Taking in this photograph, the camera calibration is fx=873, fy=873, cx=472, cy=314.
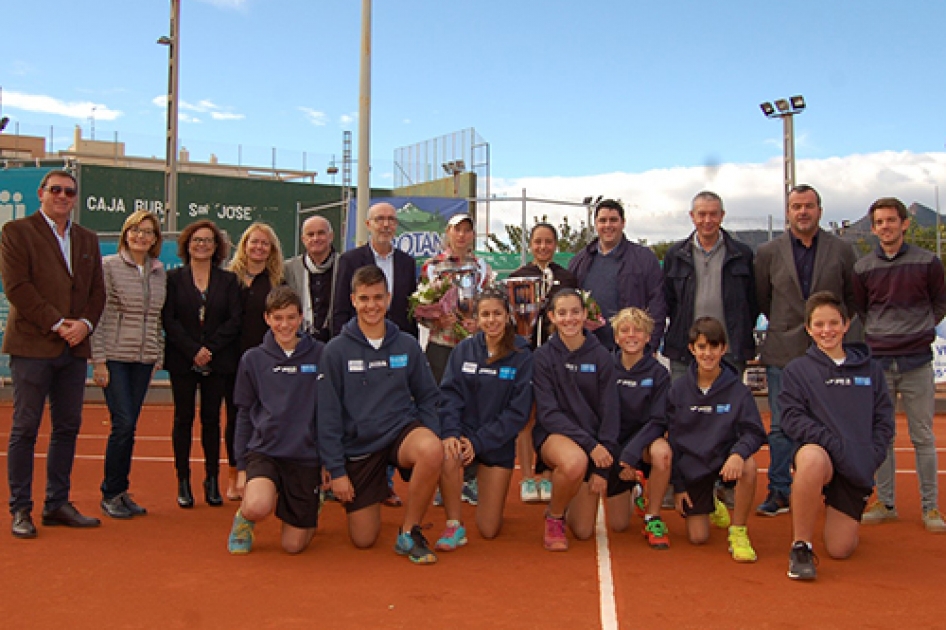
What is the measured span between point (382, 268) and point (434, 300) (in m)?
0.57

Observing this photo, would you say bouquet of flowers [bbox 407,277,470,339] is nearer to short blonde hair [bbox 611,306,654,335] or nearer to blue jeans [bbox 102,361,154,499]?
short blonde hair [bbox 611,306,654,335]

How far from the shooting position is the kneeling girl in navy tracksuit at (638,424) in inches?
219

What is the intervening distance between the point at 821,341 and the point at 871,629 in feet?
6.25

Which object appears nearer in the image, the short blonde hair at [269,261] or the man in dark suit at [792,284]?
the man in dark suit at [792,284]

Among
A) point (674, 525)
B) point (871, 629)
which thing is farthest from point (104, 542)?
point (871, 629)

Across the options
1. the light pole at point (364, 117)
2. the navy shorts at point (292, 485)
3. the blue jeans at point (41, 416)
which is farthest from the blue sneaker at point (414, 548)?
the light pole at point (364, 117)

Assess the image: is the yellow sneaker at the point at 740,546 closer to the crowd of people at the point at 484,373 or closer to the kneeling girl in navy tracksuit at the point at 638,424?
the crowd of people at the point at 484,373

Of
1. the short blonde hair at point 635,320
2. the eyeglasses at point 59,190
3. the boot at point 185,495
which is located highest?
the eyeglasses at point 59,190

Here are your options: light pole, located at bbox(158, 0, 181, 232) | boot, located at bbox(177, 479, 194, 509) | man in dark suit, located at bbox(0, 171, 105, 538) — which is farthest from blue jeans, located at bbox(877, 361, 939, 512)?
light pole, located at bbox(158, 0, 181, 232)

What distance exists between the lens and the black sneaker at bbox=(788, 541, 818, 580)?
4.66 metres

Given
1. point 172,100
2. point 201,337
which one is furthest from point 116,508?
point 172,100

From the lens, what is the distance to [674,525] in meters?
6.06

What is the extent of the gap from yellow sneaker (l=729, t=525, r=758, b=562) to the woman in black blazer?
3.66m

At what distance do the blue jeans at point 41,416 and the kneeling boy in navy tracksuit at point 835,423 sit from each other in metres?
4.48
